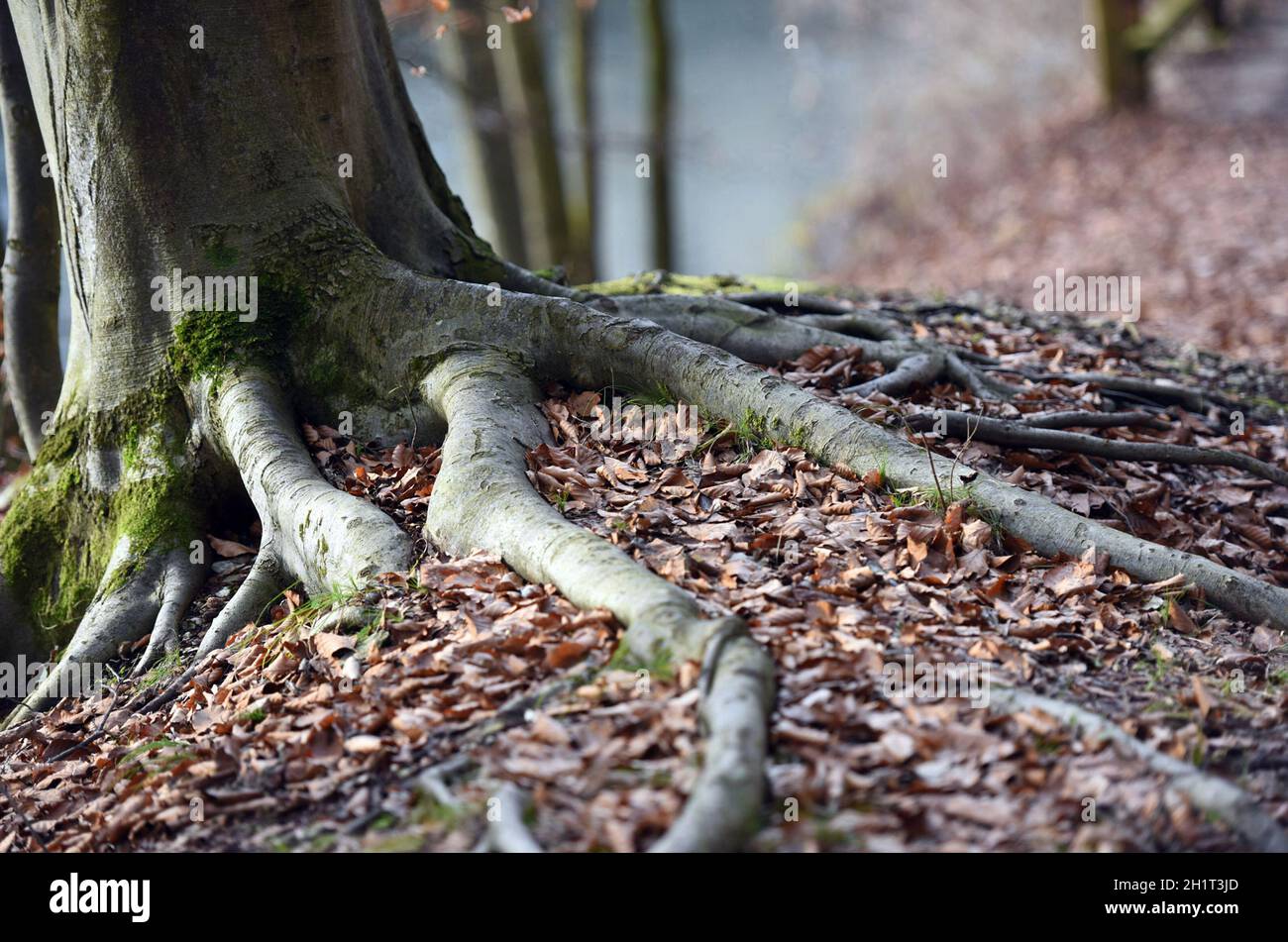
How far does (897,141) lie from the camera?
21.3 m

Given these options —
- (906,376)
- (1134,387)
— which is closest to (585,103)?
(1134,387)

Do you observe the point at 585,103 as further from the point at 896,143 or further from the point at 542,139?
the point at 896,143

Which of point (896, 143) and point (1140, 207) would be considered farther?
point (896, 143)

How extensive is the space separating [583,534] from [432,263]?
2415 mm

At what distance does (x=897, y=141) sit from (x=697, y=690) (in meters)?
20.3

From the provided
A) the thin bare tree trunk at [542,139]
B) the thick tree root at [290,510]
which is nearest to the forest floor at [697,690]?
the thick tree root at [290,510]

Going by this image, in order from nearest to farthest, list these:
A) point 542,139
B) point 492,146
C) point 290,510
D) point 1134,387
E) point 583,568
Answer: point 583,568
point 290,510
point 1134,387
point 542,139
point 492,146

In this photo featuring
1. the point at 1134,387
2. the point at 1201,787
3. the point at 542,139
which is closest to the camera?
the point at 1201,787

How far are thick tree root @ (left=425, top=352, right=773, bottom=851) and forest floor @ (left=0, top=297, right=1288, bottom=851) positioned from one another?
0.27 feet

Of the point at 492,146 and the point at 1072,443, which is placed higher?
the point at 492,146

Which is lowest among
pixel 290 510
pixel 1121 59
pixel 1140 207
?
pixel 290 510

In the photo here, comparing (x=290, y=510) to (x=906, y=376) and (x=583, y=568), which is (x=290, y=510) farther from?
(x=906, y=376)

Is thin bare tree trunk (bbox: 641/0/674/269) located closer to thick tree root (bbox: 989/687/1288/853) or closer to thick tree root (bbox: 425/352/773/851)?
thick tree root (bbox: 425/352/773/851)

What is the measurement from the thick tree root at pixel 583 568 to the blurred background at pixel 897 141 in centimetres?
274
